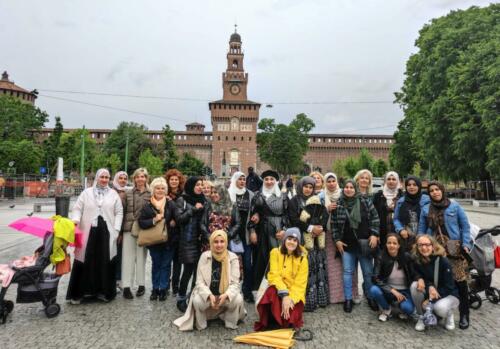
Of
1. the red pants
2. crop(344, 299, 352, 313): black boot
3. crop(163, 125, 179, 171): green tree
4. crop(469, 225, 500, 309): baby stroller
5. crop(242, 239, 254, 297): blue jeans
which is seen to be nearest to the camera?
the red pants

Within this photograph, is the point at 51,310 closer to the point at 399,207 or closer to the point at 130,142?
the point at 399,207

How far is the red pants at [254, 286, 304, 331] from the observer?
4.30 meters

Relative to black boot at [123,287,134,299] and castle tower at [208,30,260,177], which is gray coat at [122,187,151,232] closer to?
black boot at [123,287,134,299]

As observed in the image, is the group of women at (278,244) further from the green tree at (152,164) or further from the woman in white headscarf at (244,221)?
the green tree at (152,164)

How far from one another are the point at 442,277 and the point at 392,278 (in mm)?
564

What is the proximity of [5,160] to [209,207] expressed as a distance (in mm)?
34121

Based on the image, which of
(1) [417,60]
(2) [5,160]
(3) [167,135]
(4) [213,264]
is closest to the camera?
(4) [213,264]

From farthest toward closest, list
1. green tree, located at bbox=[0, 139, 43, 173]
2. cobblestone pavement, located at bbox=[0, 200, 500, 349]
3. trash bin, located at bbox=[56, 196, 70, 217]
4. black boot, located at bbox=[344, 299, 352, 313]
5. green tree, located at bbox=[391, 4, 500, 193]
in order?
green tree, located at bbox=[0, 139, 43, 173] < green tree, located at bbox=[391, 4, 500, 193] < trash bin, located at bbox=[56, 196, 70, 217] < black boot, located at bbox=[344, 299, 352, 313] < cobblestone pavement, located at bbox=[0, 200, 500, 349]

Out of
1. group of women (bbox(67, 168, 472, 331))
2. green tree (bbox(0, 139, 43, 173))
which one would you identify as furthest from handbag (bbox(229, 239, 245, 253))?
green tree (bbox(0, 139, 43, 173))

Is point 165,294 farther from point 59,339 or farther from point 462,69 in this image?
point 462,69

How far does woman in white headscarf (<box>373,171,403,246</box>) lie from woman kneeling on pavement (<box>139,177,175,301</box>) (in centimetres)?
290

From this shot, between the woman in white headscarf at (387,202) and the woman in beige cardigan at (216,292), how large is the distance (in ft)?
7.17

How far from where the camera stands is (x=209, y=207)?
533cm

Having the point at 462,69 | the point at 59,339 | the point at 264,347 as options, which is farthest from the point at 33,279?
the point at 462,69
